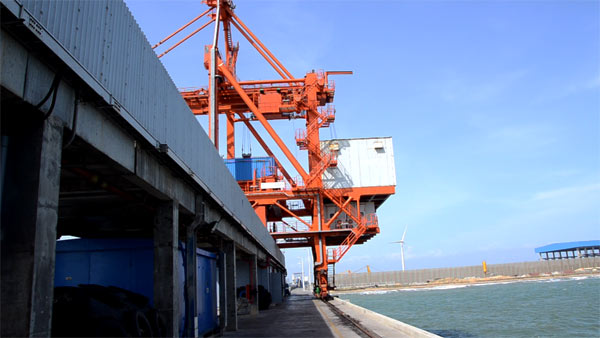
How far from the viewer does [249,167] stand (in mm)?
41688

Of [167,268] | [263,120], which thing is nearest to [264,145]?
[263,120]

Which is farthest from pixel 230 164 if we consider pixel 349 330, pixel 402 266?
pixel 402 266

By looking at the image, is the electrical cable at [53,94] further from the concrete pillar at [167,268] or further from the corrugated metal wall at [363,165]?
the corrugated metal wall at [363,165]

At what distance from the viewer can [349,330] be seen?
55.3ft

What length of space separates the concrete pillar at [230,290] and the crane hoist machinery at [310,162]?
20990 millimetres

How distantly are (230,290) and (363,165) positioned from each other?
84.6 feet

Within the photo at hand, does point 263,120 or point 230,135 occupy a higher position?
point 230,135

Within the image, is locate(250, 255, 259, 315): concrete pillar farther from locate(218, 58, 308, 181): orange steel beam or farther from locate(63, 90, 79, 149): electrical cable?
locate(63, 90, 79, 149): electrical cable

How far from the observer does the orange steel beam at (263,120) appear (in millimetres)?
38406

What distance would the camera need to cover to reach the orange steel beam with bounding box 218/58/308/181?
38.4m

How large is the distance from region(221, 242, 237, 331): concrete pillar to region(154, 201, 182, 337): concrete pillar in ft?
22.9

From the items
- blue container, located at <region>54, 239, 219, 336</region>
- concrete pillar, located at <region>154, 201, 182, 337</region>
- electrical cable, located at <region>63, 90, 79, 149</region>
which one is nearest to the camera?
electrical cable, located at <region>63, 90, 79, 149</region>

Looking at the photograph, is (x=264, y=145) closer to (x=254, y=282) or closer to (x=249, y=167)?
(x=249, y=167)

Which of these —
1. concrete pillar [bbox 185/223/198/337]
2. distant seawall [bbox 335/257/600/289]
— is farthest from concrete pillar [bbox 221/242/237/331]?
distant seawall [bbox 335/257/600/289]
